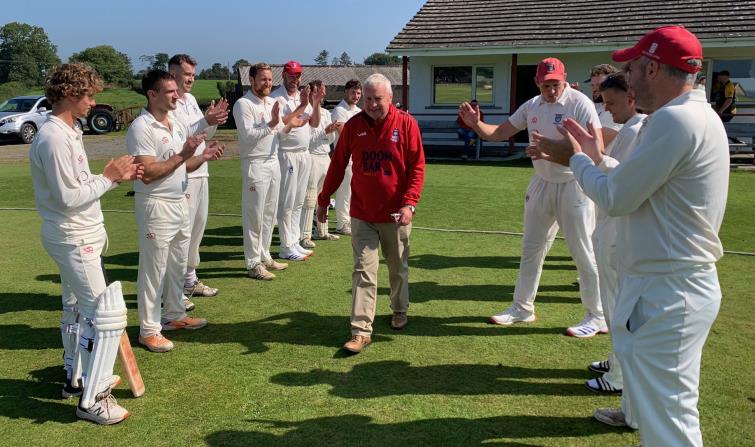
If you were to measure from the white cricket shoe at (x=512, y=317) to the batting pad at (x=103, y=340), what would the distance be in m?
3.11

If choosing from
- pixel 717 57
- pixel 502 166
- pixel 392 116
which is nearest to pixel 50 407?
pixel 392 116

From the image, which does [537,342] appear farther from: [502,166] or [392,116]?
[502,166]

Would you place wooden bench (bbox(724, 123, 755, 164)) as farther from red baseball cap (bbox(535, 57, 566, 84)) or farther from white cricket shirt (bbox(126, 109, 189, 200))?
white cricket shirt (bbox(126, 109, 189, 200))

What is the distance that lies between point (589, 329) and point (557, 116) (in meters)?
1.81

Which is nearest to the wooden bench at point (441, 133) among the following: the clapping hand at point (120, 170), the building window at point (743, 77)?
the building window at point (743, 77)

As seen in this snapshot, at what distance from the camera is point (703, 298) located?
251cm

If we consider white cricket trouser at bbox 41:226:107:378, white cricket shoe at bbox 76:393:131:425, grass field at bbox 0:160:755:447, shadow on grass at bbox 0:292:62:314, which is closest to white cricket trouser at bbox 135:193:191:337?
grass field at bbox 0:160:755:447

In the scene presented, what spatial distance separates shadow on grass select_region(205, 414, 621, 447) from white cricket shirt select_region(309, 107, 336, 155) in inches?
210

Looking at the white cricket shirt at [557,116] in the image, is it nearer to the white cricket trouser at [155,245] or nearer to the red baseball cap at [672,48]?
the red baseball cap at [672,48]

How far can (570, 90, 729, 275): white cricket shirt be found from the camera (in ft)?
7.83

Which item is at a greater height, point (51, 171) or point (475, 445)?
point (51, 171)

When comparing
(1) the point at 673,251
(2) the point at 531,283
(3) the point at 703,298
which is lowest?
(2) the point at 531,283

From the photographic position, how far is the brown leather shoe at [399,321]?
5289 millimetres

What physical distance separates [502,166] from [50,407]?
45.2 ft
